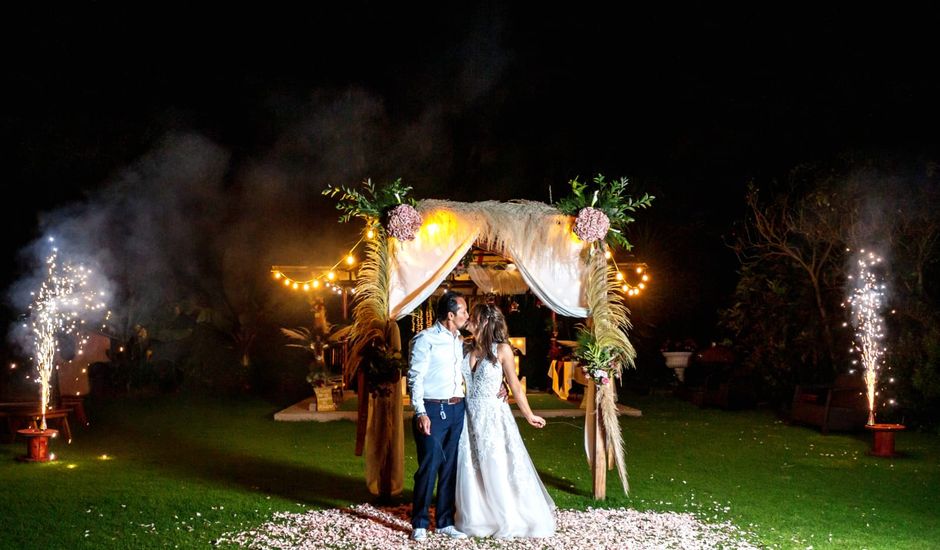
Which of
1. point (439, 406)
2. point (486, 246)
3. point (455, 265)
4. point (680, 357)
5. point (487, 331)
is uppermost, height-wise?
point (486, 246)

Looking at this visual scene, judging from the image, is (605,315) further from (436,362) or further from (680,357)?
(680,357)

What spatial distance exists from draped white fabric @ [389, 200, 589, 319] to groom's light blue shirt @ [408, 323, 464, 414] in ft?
4.97

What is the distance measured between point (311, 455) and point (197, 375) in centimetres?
1156

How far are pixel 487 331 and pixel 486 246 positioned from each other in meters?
1.82

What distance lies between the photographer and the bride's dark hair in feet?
21.3

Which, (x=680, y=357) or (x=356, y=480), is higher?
(x=680, y=357)

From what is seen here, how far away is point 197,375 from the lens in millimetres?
20875

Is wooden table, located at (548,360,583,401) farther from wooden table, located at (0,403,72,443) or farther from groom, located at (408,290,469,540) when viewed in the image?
groom, located at (408,290,469,540)

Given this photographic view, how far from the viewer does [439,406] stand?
636cm

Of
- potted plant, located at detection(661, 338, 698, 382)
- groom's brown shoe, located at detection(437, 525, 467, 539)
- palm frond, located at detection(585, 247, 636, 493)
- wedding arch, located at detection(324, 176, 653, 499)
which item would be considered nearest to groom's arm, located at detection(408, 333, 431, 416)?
groom's brown shoe, located at detection(437, 525, 467, 539)

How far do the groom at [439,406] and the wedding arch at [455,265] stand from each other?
1233 mm

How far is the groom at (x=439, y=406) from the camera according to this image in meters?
6.29

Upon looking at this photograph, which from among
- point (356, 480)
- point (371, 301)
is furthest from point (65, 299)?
point (371, 301)

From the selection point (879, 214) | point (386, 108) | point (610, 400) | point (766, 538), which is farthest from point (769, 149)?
point (766, 538)
